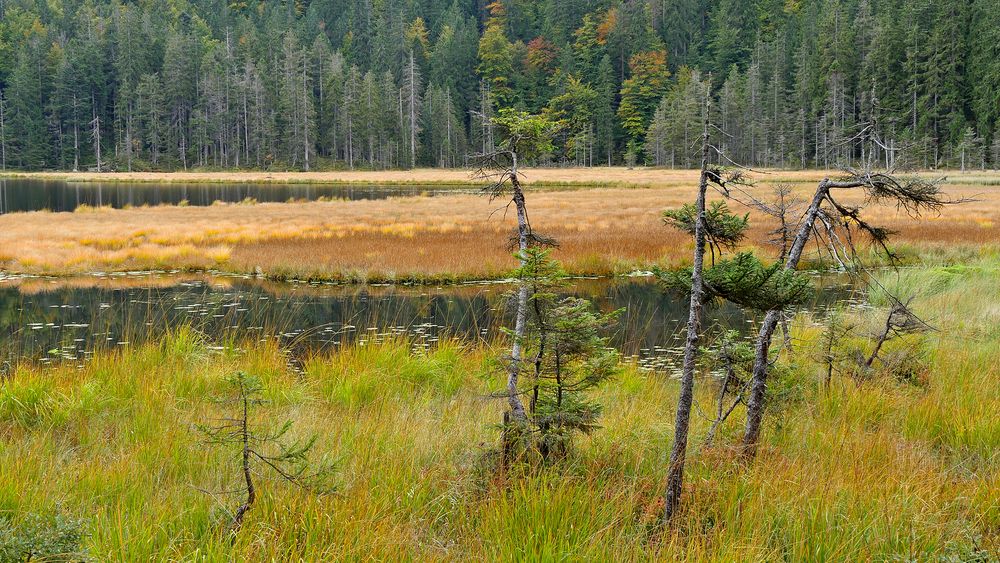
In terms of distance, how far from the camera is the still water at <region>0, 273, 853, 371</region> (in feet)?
42.0

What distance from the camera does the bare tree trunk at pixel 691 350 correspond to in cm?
358

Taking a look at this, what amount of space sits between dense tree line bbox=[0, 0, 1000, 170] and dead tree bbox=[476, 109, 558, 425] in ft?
261

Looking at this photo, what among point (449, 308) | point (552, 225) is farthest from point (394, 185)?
point (449, 308)

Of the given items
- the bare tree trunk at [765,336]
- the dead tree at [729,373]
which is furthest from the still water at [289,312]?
the bare tree trunk at [765,336]

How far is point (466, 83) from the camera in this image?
134 meters

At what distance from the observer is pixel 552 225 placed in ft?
101

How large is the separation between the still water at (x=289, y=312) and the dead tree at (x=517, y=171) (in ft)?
20.4

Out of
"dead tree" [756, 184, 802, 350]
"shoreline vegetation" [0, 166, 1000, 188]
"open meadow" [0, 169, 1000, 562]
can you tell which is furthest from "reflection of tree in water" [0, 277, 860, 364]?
"shoreline vegetation" [0, 166, 1000, 188]

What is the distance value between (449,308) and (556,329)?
12.7 meters

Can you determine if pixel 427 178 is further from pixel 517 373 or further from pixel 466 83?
pixel 517 373

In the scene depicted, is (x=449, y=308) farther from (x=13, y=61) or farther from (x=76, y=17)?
(x=76, y=17)

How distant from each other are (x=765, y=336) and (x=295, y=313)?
44.9 ft

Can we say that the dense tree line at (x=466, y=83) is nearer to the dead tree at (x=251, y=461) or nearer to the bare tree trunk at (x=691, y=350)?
the bare tree trunk at (x=691, y=350)

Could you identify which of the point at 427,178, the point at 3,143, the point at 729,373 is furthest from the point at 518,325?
the point at 3,143
